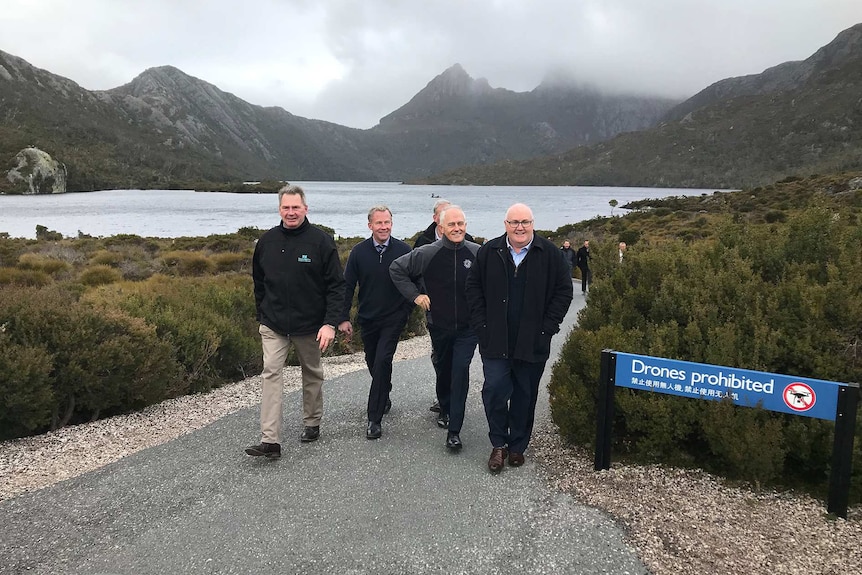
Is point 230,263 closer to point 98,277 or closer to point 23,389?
point 98,277

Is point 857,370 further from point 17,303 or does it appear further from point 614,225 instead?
point 614,225

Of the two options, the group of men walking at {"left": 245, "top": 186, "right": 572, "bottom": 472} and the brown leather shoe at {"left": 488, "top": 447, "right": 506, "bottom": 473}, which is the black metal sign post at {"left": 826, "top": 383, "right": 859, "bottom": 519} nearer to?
the group of men walking at {"left": 245, "top": 186, "right": 572, "bottom": 472}

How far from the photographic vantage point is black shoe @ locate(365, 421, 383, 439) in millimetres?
5004

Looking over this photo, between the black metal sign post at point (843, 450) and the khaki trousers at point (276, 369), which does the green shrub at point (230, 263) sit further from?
the black metal sign post at point (843, 450)

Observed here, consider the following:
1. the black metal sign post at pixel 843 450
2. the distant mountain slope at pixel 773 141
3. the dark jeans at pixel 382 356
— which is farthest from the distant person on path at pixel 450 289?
the distant mountain slope at pixel 773 141

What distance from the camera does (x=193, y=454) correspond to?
4.63 m

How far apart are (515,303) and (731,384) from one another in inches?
61.6

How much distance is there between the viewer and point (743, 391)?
3.71m

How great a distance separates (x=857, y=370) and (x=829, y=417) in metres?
0.83

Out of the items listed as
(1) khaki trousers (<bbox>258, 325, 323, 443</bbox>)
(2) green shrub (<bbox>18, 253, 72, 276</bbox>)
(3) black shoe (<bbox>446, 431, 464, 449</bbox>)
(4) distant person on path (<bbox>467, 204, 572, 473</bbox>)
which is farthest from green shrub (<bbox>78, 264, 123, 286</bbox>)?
(4) distant person on path (<bbox>467, 204, 572, 473</bbox>)

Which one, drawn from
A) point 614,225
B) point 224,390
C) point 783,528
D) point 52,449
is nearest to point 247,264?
point 224,390

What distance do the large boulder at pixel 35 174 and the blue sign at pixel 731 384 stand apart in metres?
140

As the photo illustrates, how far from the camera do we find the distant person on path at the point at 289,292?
4.48 meters

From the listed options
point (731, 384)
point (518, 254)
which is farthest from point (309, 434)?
point (731, 384)
